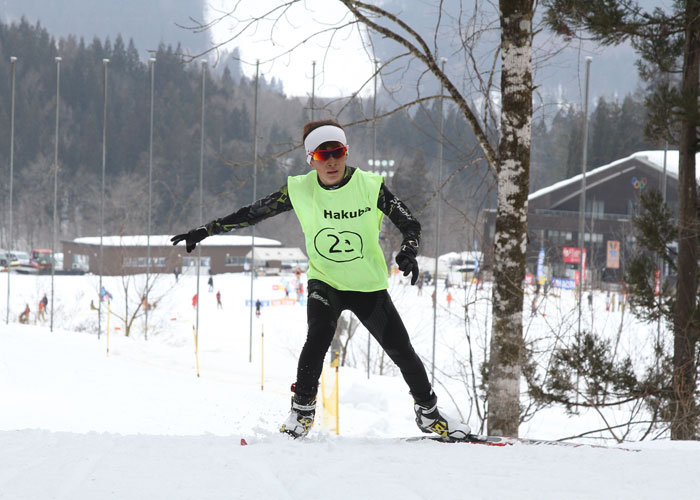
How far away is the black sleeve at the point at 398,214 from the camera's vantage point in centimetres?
340

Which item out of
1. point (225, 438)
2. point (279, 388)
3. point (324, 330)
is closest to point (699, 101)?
point (324, 330)

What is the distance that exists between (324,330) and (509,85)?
2561 mm

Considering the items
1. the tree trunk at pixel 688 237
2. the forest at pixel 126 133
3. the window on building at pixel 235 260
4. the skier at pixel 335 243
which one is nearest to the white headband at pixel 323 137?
the skier at pixel 335 243

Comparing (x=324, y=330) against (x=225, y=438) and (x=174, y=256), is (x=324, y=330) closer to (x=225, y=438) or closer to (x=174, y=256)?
(x=225, y=438)

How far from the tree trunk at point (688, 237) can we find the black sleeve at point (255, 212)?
5.15m

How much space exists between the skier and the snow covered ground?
18.2 inches

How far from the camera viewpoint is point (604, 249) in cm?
3512

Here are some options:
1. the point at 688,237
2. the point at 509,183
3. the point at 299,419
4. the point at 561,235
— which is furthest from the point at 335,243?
the point at 561,235

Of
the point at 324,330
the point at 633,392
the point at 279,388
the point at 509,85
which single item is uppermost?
the point at 509,85

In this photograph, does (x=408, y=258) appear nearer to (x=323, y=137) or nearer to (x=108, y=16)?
(x=323, y=137)

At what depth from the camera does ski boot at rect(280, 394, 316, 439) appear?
3.50 m

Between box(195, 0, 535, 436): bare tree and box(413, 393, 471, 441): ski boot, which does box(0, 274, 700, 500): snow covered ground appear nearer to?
box(413, 393, 471, 441): ski boot

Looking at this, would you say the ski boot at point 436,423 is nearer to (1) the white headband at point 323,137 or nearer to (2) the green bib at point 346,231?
(2) the green bib at point 346,231

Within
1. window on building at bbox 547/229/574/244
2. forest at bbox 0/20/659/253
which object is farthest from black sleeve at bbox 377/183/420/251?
forest at bbox 0/20/659/253
